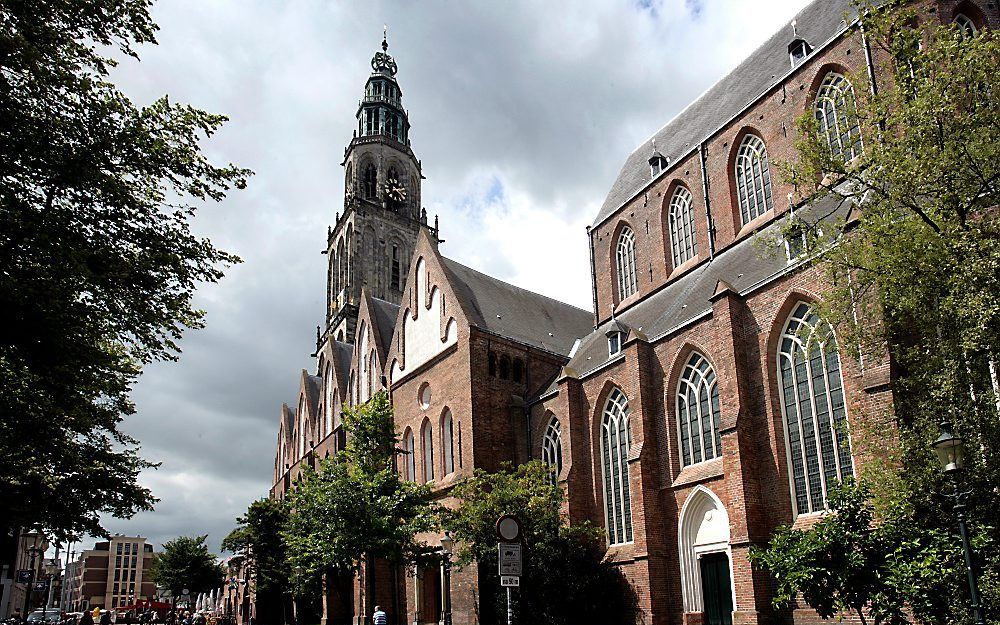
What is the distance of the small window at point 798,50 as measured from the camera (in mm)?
27828

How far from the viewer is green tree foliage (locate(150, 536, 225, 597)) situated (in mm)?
68875

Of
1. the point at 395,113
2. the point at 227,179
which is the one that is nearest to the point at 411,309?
the point at 227,179

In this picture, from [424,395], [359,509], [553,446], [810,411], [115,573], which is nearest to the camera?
[810,411]

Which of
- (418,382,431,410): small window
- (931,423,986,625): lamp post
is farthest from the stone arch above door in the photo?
(418,382,431,410): small window

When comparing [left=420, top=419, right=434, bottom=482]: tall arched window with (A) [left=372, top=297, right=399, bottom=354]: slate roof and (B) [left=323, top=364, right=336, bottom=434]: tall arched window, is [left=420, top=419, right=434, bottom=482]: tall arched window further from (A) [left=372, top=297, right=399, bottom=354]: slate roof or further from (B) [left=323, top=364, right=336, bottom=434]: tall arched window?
(B) [left=323, top=364, right=336, bottom=434]: tall arched window

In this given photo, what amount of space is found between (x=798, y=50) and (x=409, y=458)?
23908mm

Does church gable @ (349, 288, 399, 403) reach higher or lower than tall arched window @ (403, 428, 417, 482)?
higher

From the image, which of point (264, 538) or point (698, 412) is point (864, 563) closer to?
point (698, 412)

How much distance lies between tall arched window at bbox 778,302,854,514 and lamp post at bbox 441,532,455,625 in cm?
1237

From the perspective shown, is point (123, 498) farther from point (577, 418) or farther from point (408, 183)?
point (408, 183)

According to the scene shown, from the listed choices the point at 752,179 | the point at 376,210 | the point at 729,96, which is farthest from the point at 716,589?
the point at 376,210

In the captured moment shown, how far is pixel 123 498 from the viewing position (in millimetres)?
22234

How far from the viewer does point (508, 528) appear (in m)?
12.8

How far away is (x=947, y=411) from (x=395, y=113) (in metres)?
67.0
